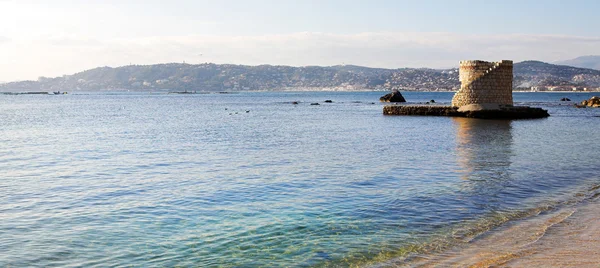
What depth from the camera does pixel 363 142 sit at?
26.8 meters

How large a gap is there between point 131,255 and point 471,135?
2548cm

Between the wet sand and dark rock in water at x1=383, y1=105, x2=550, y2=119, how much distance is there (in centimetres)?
3718

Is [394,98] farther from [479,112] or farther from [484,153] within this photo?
[484,153]

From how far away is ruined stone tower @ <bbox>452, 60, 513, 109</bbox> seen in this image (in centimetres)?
4571

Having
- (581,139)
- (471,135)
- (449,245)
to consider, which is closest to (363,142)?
(471,135)

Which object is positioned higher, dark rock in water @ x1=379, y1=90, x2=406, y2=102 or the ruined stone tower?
the ruined stone tower

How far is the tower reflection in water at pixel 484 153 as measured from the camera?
54.1 feet

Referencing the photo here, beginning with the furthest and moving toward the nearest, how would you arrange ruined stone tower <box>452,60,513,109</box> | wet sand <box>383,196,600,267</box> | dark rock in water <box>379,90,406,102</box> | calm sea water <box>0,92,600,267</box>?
dark rock in water <box>379,90,406,102</box> < ruined stone tower <box>452,60,513,109</box> < calm sea water <box>0,92,600,267</box> < wet sand <box>383,196,600,267</box>

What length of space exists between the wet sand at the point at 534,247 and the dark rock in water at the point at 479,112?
3718 cm

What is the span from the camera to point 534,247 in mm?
8562

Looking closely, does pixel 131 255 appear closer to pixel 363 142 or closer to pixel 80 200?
pixel 80 200

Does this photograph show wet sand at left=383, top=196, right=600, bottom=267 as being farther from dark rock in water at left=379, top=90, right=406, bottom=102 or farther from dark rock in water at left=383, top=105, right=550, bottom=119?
dark rock in water at left=379, top=90, right=406, bottom=102

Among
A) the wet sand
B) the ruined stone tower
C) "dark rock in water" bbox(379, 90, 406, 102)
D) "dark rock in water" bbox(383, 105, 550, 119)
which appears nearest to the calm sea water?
the wet sand

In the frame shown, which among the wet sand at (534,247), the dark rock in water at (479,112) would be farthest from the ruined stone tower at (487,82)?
the wet sand at (534,247)
